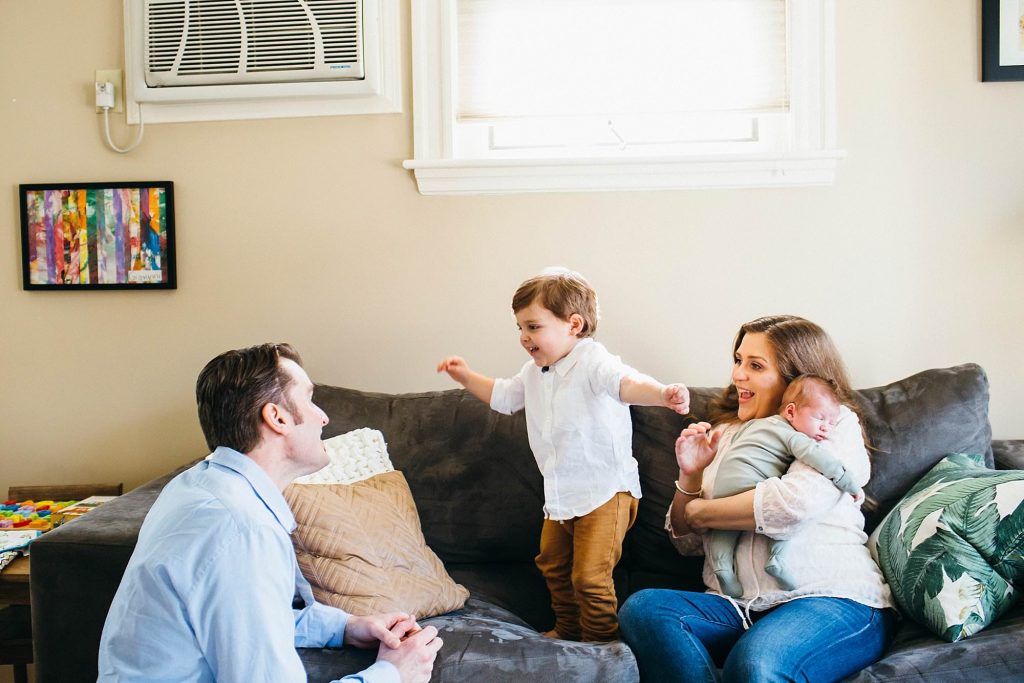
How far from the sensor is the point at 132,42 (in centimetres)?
254

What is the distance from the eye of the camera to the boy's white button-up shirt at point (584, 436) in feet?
6.47

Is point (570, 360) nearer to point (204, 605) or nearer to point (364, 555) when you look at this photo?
point (364, 555)

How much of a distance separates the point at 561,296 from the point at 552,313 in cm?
5

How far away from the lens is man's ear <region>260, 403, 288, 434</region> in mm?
1257

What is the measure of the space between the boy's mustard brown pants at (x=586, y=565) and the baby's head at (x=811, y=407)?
445 mm

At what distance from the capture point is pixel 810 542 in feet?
5.60

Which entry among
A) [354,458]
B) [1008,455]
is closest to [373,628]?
[354,458]

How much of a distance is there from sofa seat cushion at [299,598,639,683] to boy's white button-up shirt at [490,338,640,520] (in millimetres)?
440

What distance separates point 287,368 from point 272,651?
16.5 inches

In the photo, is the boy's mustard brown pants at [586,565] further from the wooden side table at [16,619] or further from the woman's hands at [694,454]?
the wooden side table at [16,619]

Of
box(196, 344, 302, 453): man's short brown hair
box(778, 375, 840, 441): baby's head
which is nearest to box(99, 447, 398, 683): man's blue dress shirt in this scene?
box(196, 344, 302, 453): man's short brown hair

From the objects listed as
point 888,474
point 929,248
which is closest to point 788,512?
point 888,474

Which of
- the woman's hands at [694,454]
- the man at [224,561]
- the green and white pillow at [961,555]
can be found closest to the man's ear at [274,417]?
the man at [224,561]

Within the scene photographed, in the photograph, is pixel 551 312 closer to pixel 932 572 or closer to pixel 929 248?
pixel 932 572
